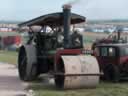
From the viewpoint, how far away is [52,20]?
17.7 m

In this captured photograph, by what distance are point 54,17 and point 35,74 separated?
2482 millimetres

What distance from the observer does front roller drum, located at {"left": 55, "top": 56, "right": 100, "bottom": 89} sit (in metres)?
14.5

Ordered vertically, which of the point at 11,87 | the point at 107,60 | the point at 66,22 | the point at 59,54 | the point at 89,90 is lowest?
the point at 11,87

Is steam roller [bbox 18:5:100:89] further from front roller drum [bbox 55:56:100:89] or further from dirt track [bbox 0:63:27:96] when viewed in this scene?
dirt track [bbox 0:63:27:96]

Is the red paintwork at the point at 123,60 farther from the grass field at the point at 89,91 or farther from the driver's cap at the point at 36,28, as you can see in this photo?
the driver's cap at the point at 36,28

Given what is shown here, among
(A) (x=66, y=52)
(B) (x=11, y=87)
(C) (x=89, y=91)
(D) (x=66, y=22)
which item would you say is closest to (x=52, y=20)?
(D) (x=66, y=22)

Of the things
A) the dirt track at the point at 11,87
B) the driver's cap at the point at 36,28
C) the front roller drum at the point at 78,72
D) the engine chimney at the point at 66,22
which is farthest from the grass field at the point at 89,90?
the driver's cap at the point at 36,28

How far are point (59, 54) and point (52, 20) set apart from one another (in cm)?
252

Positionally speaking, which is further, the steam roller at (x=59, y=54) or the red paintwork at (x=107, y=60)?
the red paintwork at (x=107, y=60)

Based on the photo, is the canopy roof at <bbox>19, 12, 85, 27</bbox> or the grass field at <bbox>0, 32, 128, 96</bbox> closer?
the grass field at <bbox>0, 32, 128, 96</bbox>

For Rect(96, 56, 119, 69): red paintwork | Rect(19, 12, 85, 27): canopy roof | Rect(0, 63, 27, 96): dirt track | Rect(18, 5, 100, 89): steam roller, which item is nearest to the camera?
Rect(0, 63, 27, 96): dirt track

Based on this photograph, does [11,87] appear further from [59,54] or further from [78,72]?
[78,72]

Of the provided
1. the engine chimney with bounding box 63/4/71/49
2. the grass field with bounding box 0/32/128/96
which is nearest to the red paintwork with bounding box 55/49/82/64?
the engine chimney with bounding box 63/4/71/49

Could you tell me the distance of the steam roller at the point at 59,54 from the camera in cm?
1466
